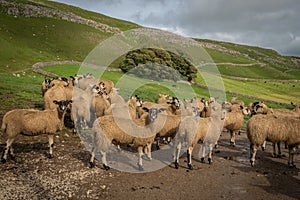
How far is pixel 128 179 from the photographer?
1114cm

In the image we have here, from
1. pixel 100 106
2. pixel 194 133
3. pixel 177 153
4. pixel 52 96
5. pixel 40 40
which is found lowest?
pixel 177 153

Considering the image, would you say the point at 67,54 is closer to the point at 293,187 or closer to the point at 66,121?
the point at 66,121

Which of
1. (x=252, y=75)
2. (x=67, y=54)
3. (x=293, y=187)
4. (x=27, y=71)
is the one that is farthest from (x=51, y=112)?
(x=252, y=75)

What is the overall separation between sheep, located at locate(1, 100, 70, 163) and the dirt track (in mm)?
994

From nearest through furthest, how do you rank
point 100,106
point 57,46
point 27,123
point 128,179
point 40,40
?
point 128,179 → point 27,123 → point 100,106 → point 57,46 → point 40,40

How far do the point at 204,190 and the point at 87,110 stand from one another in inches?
359

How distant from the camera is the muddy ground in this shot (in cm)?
982

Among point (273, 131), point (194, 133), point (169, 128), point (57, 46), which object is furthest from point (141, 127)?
point (57, 46)

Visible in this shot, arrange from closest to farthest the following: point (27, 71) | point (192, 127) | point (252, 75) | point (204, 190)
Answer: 1. point (204, 190)
2. point (192, 127)
3. point (27, 71)
4. point (252, 75)

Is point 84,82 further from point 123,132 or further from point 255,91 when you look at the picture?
point 255,91

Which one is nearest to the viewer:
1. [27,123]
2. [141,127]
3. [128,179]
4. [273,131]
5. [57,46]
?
[128,179]

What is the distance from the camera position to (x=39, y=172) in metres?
10.9

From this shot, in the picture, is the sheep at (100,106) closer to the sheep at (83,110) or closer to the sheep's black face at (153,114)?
the sheep at (83,110)

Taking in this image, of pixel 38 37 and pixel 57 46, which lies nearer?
pixel 57 46
